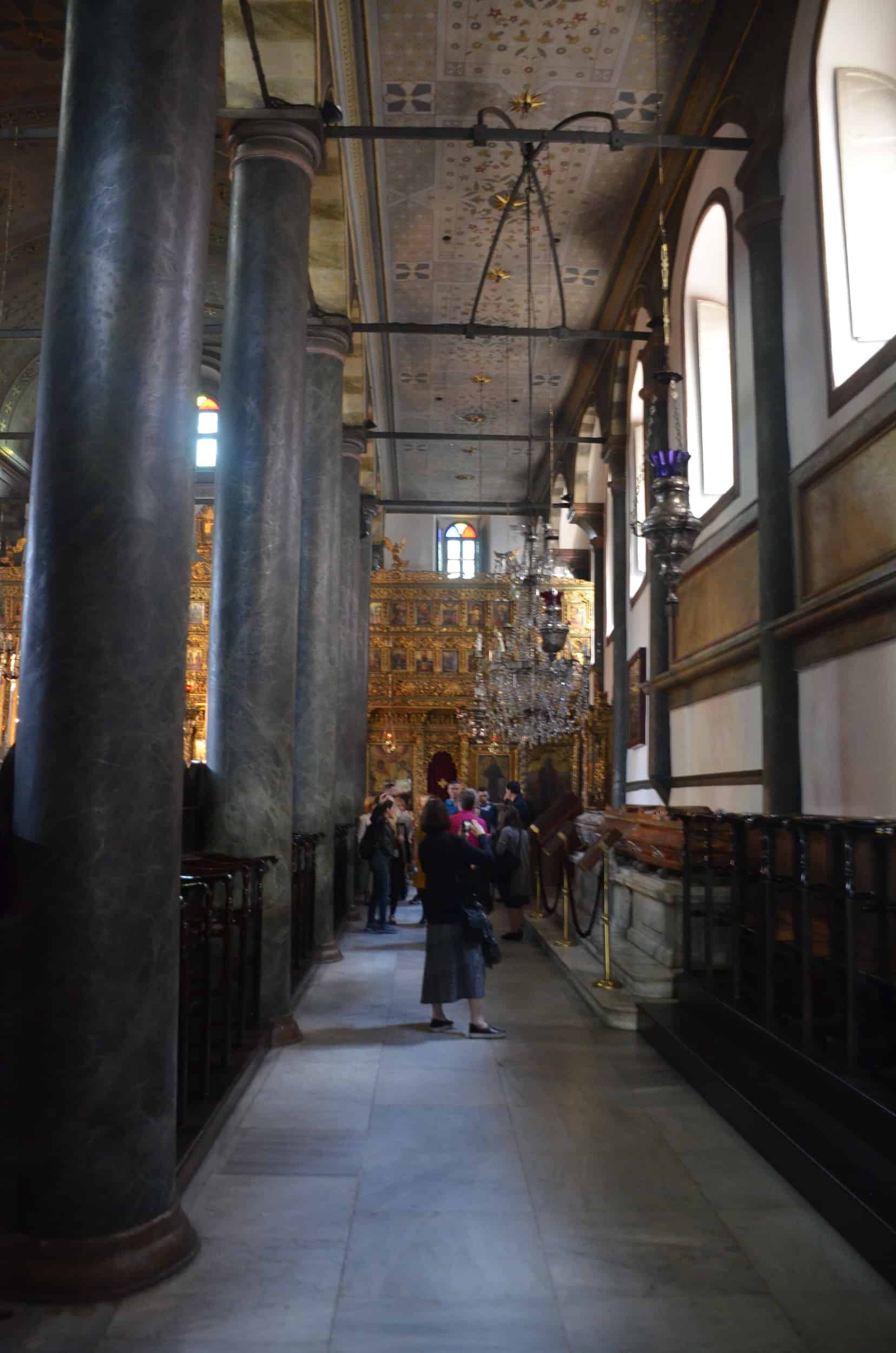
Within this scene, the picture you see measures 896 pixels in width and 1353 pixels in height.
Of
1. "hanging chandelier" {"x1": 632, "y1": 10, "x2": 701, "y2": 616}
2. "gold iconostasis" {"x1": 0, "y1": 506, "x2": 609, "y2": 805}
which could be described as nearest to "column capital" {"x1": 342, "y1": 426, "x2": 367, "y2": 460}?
"hanging chandelier" {"x1": 632, "y1": 10, "x2": 701, "y2": 616}

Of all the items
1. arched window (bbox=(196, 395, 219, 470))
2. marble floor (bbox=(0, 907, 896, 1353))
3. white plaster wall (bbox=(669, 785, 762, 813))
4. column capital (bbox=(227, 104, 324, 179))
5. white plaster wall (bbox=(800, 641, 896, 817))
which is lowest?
marble floor (bbox=(0, 907, 896, 1353))

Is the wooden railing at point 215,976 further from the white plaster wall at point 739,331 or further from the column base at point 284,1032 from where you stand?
the white plaster wall at point 739,331

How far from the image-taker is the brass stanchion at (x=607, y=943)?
21.4 ft

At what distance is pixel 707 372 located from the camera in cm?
1045

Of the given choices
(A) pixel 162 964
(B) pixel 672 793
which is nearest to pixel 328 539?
(B) pixel 672 793

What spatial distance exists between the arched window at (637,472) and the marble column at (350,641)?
3.79 metres

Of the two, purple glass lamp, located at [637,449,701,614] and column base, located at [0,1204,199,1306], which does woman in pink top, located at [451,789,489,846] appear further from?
column base, located at [0,1204,199,1306]

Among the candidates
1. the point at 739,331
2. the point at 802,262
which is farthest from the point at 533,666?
the point at 802,262

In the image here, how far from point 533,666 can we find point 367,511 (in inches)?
183

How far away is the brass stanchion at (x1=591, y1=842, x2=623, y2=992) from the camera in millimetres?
6508

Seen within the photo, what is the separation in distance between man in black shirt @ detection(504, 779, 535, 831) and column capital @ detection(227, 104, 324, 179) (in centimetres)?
645

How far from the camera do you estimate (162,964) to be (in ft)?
9.80

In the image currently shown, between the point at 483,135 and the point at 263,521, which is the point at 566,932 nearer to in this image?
the point at 263,521

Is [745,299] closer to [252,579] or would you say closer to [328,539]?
[328,539]
